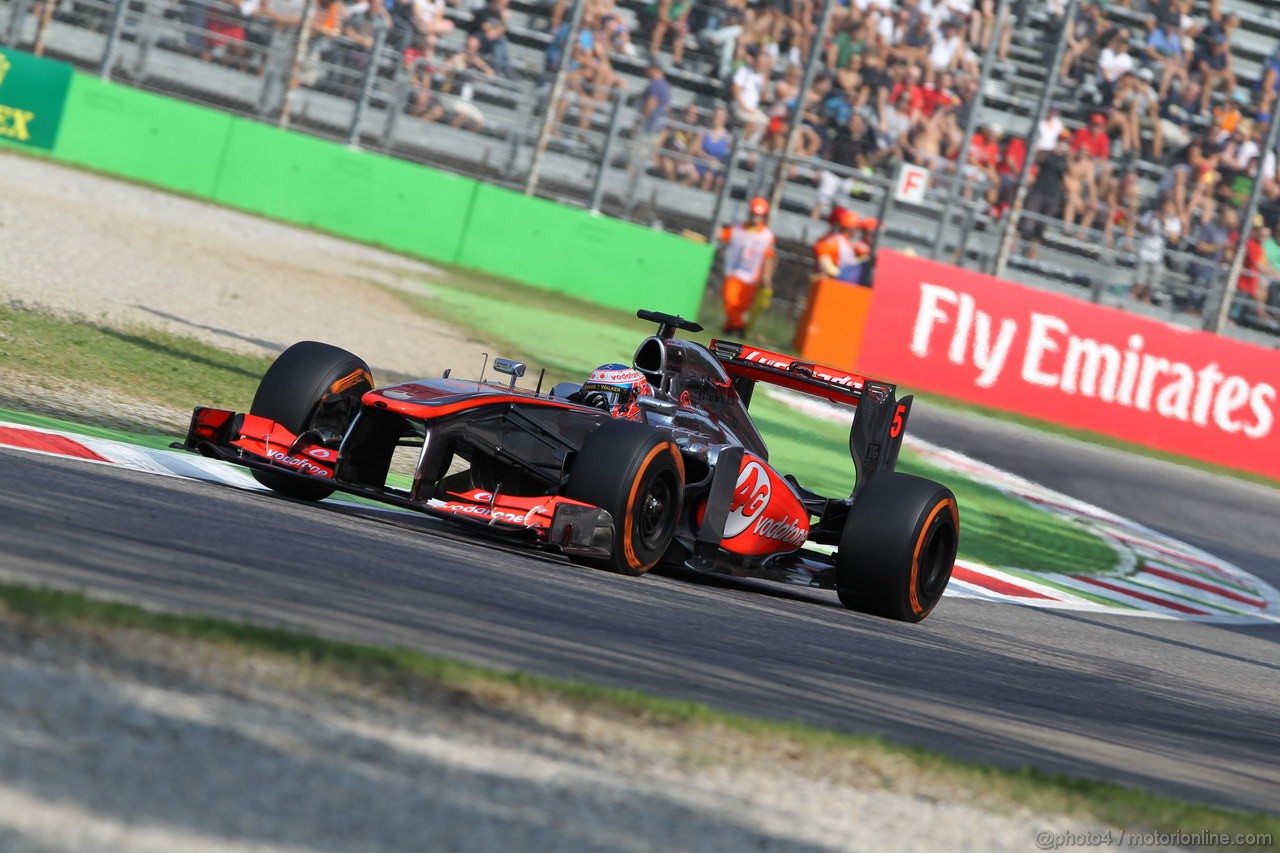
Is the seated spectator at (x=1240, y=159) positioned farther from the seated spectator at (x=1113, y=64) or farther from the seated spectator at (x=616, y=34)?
the seated spectator at (x=616, y=34)

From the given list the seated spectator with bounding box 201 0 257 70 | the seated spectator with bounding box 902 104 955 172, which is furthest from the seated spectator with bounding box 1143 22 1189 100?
the seated spectator with bounding box 201 0 257 70

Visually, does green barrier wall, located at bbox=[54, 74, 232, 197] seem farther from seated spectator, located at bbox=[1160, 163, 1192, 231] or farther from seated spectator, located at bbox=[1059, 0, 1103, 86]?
seated spectator, located at bbox=[1160, 163, 1192, 231]

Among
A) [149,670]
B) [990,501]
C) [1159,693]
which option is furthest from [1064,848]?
[990,501]

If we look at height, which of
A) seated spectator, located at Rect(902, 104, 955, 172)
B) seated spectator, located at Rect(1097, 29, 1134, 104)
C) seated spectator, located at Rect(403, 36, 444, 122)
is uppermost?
seated spectator, located at Rect(1097, 29, 1134, 104)

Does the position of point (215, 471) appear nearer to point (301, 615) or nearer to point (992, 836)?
point (301, 615)

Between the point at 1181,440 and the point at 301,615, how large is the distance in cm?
1660

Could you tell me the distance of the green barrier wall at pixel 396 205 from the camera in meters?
20.7

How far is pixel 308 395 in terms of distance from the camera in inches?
289

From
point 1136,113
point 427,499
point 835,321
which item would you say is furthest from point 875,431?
point 1136,113

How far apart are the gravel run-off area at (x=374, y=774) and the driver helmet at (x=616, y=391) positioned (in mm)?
3751

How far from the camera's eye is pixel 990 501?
1376 cm

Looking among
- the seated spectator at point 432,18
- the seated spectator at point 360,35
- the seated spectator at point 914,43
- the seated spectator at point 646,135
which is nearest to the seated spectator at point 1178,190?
the seated spectator at point 914,43

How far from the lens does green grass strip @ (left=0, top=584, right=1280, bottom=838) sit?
12.7 feet

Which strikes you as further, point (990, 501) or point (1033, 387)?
point (1033, 387)
